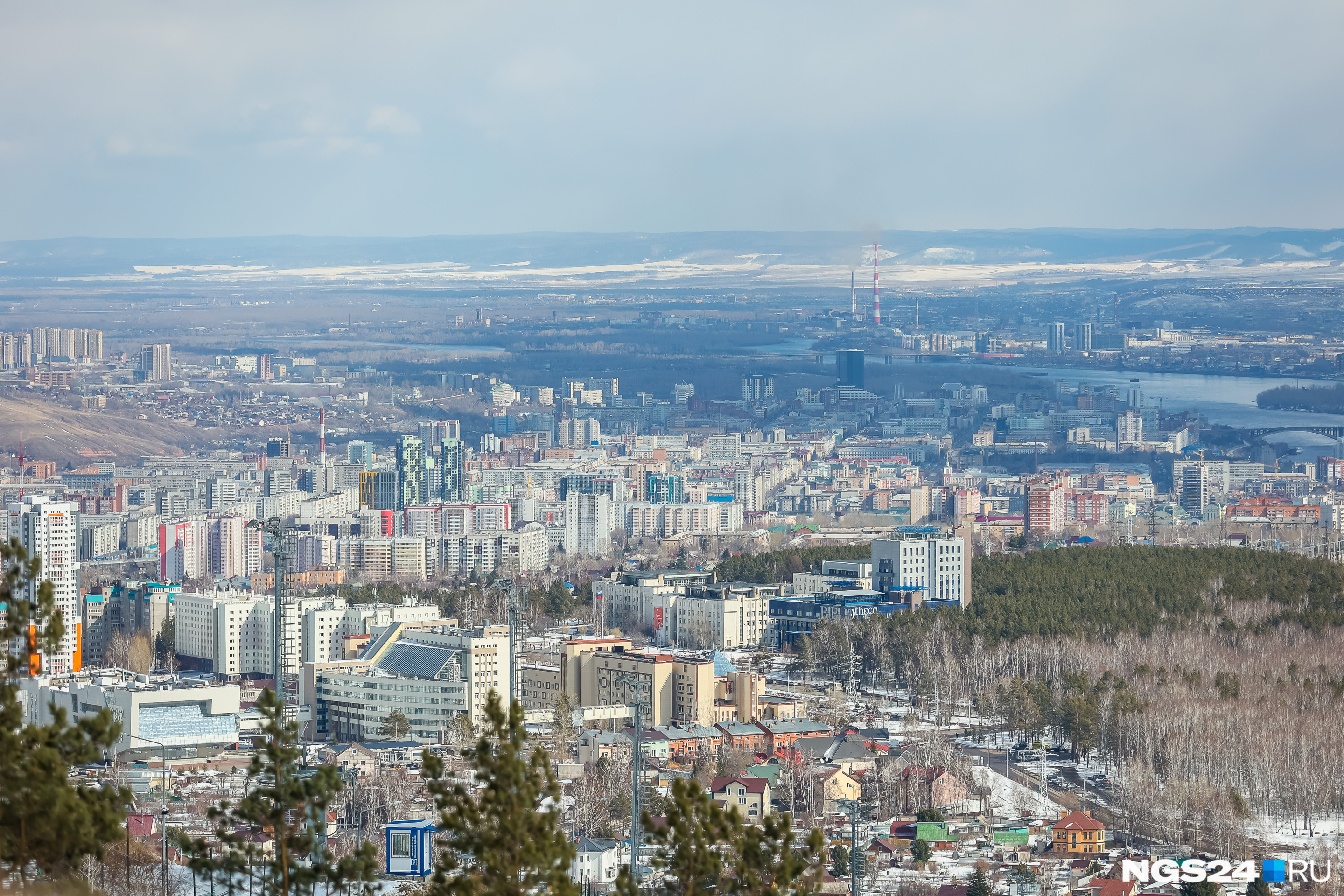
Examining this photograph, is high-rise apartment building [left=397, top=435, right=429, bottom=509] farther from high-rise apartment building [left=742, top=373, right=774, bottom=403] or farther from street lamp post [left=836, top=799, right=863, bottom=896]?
street lamp post [left=836, top=799, right=863, bottom=896]

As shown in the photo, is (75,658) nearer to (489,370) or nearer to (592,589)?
(592,589)

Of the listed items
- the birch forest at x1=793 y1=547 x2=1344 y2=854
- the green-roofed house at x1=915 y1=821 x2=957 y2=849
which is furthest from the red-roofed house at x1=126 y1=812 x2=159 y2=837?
the birch forest at x1=793 y1=547 x2=1344 y2=854

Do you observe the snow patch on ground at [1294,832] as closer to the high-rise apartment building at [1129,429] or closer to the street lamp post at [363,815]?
the street lamp post at [363,815]

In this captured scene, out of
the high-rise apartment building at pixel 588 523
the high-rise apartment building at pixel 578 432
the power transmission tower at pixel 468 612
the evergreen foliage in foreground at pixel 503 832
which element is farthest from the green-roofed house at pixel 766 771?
the high-rise apartment building at pixel 578 432

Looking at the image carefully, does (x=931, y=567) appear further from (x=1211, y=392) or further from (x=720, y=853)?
(x=1211, y=392)

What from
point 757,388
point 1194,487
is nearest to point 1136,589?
point 1194,487

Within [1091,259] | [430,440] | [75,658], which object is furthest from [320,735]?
[1091,259]
